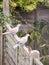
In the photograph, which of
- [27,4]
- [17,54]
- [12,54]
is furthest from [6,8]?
[17,54]

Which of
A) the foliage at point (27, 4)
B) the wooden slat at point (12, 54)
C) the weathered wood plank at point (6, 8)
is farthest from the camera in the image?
the foliage at point (27, 4)

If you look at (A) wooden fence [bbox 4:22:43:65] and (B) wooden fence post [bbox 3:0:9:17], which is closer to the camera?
(A) wooden fence [bbox 4:22:43:65]

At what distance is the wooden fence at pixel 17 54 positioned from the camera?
348 cm

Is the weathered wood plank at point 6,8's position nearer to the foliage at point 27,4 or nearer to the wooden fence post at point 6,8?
the wooden fence post at point 6,8

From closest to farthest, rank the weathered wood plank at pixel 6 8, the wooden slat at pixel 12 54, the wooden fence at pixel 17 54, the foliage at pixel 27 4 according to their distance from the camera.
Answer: the wooden fence at pixel 17 54 < the wooden slat at pixel 12 54 < the weathered wood plank at pixel 6 8 < the foliage at pixel 27 4

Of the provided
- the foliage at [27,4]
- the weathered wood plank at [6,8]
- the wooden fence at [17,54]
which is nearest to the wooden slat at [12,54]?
the wooden fence at [17,54]

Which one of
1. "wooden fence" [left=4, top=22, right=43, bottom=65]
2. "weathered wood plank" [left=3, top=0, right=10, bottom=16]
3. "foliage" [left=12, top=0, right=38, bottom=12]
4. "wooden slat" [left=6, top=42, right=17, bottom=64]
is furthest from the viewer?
"foliage" [left=12, top=0, right=38, bottom=12]

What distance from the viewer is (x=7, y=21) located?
207 inches

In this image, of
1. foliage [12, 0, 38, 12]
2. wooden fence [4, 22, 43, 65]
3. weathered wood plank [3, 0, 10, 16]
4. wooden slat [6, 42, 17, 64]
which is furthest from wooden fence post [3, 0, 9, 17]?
wooden slat [6, 42, 17, 64]

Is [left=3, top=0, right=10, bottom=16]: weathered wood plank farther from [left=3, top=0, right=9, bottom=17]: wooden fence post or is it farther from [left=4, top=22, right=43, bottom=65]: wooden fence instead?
[left=4, top=22, right=43, bottom=65]: wooden fence

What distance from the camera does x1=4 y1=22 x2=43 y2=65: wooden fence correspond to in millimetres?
3479

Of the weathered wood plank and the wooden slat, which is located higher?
the weathered wood plank

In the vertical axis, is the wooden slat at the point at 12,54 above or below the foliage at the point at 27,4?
below

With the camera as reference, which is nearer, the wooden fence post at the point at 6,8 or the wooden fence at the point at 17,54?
the wooden fence at the point at 17,54
